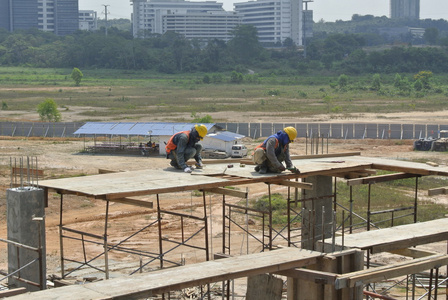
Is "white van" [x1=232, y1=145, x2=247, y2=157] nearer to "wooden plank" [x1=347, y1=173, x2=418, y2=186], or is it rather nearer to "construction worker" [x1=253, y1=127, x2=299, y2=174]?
"wooden plank" [x1=347, y1=173, x2=418, y2=186]

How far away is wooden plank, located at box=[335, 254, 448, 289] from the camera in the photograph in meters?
12.1

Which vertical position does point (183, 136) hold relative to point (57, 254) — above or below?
above

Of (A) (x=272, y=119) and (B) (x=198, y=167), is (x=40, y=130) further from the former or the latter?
(B) (x=198, y=167)

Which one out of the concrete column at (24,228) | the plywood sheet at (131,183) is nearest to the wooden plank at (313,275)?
the plywood sheet at (131,183)

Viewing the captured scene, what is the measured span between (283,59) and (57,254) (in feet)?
430

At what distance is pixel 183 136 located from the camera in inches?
678

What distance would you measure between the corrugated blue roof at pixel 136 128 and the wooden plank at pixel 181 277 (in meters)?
35.0

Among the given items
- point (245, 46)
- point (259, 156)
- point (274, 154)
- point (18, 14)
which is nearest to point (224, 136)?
point (259, 156)

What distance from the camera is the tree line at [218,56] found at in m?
131

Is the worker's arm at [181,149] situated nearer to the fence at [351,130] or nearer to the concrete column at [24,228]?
the concrete column at [24,228]

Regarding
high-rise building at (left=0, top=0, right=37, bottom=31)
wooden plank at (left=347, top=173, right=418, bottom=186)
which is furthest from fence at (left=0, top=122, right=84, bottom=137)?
high-rise building at (left=0, top=0, right=37, bottom=31)

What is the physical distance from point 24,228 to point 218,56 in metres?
131

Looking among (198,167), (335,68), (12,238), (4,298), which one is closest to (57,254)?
(198,167)

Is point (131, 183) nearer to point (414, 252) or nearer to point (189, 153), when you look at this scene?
point (189, 153)
